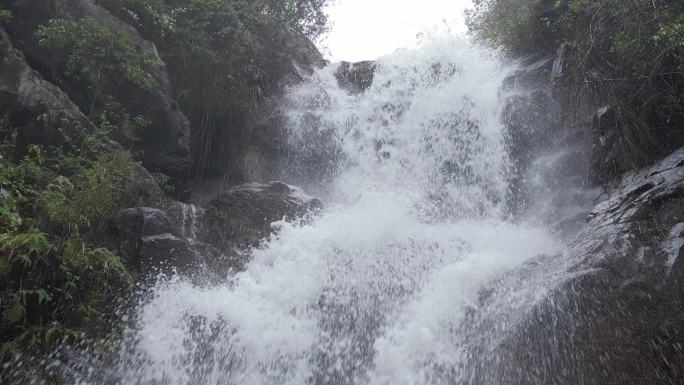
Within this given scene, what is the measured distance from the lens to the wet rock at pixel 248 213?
8211mm

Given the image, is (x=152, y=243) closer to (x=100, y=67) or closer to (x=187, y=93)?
(x=100, y=67)

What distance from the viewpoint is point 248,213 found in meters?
8.61

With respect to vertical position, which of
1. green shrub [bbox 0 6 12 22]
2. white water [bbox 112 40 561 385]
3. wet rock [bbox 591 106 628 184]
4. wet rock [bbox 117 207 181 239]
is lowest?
white water [bbox 112 40 561 385]

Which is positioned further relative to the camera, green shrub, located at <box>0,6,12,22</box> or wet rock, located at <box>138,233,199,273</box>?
green shrub, located at <box>0,6,12,22</box>

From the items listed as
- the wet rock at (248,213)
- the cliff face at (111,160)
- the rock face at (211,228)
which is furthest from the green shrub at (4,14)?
the wet rock at (248,213)

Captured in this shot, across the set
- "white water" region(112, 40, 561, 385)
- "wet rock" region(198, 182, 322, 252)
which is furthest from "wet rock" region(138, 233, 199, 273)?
"wet rock" region(198, 182, 322, 252)

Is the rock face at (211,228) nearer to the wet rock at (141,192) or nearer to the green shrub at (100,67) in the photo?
the wet rock at (141,192)

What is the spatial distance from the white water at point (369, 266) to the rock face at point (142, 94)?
10.2 feet

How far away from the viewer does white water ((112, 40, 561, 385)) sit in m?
5.63

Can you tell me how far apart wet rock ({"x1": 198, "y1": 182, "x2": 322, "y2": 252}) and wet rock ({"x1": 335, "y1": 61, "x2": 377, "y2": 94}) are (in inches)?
261

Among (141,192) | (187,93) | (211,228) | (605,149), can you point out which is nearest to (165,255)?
(211,228)

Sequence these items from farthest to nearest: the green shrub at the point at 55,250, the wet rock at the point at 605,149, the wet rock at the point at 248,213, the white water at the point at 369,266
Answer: the wet rock at the point at 248,213, the wet rock at the point at 605,149, the white water at the point at 369,266, the green shrub at the point at 55,250

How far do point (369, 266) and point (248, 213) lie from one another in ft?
8.34

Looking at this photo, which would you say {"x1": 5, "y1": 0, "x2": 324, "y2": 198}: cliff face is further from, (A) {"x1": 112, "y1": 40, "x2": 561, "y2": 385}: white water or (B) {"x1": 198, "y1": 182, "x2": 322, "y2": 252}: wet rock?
(B) {"x1": 198, "y1": 182, "x2": 322, "y2": 252}: wet rock
